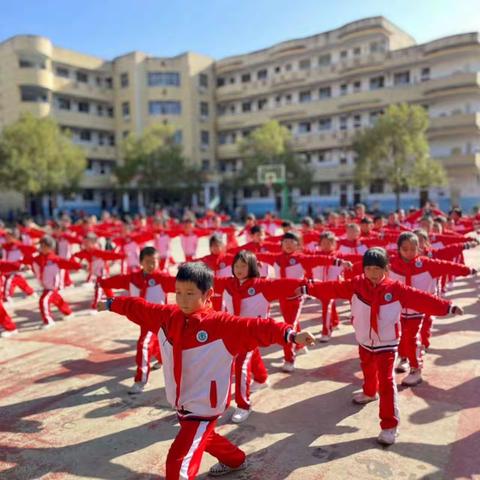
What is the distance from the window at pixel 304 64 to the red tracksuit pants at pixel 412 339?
4218cm

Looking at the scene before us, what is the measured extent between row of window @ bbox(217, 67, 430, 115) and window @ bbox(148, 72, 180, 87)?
17.6ft

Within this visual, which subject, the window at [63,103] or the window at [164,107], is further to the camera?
the window at [164,107]

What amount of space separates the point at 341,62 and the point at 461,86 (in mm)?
10278

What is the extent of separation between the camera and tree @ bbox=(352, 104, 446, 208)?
3228 centimetres

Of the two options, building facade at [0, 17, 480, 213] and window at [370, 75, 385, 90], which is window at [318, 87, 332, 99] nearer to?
building facade at [0, 17, 480, 213]

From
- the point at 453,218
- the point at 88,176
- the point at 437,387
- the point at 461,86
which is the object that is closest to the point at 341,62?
the point at 461,86

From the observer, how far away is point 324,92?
43344mm

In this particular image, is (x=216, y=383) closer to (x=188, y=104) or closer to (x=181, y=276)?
(x=181, y=276)

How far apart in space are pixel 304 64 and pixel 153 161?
1750cm

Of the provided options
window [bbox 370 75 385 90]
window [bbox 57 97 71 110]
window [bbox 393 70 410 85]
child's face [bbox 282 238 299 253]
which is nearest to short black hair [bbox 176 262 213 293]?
child's face [bbox 282 238 299 253]

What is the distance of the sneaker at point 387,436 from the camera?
13.5 feet

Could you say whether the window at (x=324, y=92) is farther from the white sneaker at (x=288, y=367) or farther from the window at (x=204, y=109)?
the white sneaker at (x=288, y=367)

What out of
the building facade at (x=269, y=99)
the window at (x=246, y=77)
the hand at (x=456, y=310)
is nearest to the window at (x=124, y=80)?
the building facade at (x=269, y=99)

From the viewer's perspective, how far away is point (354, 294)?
4539 millimetres
